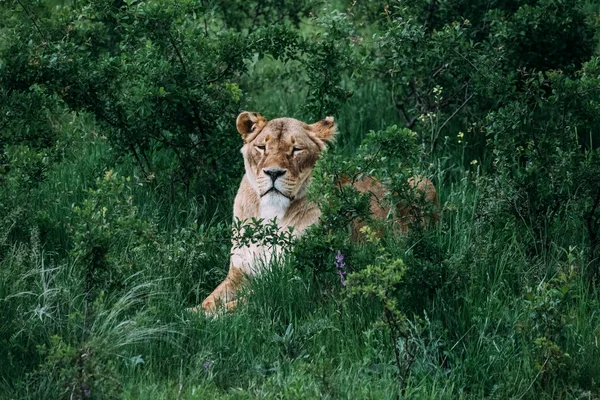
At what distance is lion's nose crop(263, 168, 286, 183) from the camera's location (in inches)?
284

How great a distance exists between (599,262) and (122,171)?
3.65 meters

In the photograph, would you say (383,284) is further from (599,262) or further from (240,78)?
(240,78)

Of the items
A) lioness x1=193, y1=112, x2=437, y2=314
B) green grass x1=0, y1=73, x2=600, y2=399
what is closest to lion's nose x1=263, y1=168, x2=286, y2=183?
lioness x1=193, y1=112, x2=437, y2=314

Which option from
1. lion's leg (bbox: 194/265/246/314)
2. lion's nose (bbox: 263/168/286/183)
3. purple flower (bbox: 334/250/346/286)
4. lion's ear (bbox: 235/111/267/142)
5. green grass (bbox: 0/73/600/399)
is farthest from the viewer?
lion's ear (bbox: 235/111/267/142)

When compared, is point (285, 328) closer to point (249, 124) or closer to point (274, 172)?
point (274, 172)

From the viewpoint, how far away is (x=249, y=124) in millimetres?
7637

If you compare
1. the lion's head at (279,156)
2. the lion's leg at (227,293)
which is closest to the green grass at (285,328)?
the lion's leg at (227,293)

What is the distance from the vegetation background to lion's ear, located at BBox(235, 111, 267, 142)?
53 centimetres

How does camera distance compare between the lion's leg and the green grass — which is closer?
the green grass

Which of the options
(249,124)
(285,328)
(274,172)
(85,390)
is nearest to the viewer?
(85,390)

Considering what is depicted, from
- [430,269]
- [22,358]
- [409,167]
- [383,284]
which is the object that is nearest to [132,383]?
[22,358]

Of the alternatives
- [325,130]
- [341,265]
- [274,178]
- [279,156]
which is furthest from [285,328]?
[325,130]

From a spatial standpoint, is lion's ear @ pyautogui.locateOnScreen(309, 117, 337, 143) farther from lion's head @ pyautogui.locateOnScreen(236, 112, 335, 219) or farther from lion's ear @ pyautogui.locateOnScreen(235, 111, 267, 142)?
lion's ear @ pyautogui.locateOnScreen(235, 111, 267, 142)

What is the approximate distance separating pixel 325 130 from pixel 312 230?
1430mm
